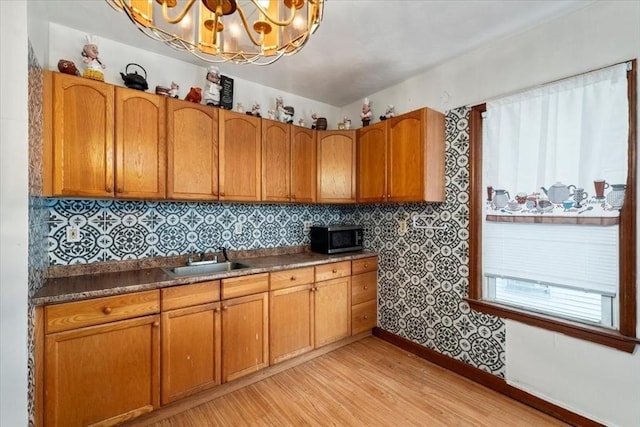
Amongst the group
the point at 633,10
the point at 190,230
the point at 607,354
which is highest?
the point at 633,10

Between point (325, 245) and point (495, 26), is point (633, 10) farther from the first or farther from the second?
point (325, 245)

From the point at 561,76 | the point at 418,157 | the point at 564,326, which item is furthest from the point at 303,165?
the point at 564,326

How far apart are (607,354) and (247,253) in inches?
108

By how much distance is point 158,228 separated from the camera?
7.70 ft

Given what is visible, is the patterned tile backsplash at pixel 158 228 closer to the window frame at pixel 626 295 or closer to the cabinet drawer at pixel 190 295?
the cabinet drawer at pixel 190 295

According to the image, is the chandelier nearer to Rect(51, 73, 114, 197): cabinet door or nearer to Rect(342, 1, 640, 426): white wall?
Rect(51, 73, 114, 197): cabinet door

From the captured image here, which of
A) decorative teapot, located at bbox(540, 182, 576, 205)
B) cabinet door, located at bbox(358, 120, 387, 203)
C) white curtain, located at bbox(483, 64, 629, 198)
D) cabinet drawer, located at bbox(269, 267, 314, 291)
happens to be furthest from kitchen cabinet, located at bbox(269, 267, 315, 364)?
decorative teapot, located at bbox(540, 182, 576, 205)

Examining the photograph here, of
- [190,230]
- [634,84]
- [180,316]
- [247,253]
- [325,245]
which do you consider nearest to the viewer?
[634,84]

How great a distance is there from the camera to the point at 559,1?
1793mm

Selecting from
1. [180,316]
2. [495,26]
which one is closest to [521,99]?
[495,26]

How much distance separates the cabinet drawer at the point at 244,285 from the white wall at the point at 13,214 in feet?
3.58

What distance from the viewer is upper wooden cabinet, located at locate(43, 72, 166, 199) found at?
174 centimetres

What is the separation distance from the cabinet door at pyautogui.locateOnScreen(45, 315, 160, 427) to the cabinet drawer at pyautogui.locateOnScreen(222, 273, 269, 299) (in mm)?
473

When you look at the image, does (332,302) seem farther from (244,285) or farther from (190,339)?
(190,339)
